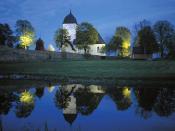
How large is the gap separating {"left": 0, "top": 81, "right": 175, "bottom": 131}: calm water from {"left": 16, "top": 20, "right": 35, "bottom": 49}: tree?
270 feet

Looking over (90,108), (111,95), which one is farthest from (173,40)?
(90,108)

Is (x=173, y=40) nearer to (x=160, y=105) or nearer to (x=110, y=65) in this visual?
(x=110, y=65)

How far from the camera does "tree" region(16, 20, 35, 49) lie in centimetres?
11647

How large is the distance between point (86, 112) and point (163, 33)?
86600 mm

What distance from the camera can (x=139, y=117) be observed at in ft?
74.1

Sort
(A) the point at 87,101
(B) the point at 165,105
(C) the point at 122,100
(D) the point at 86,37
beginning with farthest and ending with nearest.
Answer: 1. (D) the point at 86,37
2. (C) the point at 122,100
3. (A) the point at 87,101
4. (B) the point at 165,105

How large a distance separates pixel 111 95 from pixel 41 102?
24.0ft

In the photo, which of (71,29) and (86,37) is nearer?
(86,37)

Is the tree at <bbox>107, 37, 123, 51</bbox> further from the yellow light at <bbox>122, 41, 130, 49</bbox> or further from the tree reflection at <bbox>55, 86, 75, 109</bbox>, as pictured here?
the tree reflection at <bbox>55, 86, 75, 109</bbox>

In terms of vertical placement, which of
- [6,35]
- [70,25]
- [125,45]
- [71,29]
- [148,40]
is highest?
[70,25]

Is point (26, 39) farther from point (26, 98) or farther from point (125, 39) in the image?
point (26, 98)

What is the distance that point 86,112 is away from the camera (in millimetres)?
24781

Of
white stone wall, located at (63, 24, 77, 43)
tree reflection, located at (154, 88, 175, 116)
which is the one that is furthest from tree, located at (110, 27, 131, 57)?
tree reflection, located at (154, 88, 175, 116)

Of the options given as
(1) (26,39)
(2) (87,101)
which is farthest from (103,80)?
(1) (26,39)
